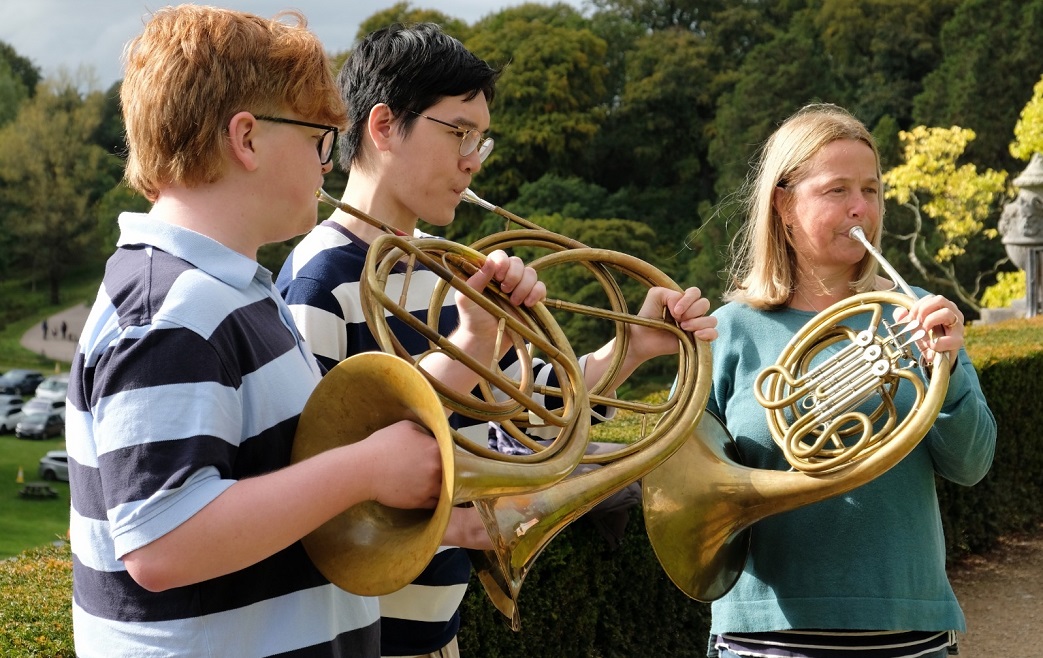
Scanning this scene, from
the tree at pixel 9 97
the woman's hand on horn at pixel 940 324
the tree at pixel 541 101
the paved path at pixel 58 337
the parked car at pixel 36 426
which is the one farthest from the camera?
the tree at pixel 9 97

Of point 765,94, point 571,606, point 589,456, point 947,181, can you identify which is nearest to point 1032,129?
point 947,181

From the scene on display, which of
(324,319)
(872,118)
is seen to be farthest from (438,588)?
(872,118)

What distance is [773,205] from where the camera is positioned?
275cm

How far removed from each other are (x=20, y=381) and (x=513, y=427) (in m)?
33.8

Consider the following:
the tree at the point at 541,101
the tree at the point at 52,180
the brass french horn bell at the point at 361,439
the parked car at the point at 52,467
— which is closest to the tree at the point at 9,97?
the tree at the point at 52,180

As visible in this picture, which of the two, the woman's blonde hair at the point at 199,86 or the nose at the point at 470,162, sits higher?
the woman's blonde hair at the point at 199,86

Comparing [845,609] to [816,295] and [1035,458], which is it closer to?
[816,295]

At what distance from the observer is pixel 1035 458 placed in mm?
6641

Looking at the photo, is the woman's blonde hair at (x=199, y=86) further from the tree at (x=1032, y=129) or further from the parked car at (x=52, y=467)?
the parked car at (x=52, y=467)

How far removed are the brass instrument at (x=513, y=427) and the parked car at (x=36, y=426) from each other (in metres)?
27.8

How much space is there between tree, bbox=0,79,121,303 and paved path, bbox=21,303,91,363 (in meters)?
1.36

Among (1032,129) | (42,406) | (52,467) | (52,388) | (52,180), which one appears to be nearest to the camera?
(1032,129)

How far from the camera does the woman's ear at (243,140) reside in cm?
158

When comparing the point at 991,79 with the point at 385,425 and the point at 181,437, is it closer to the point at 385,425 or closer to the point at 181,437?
the point at 385,425
